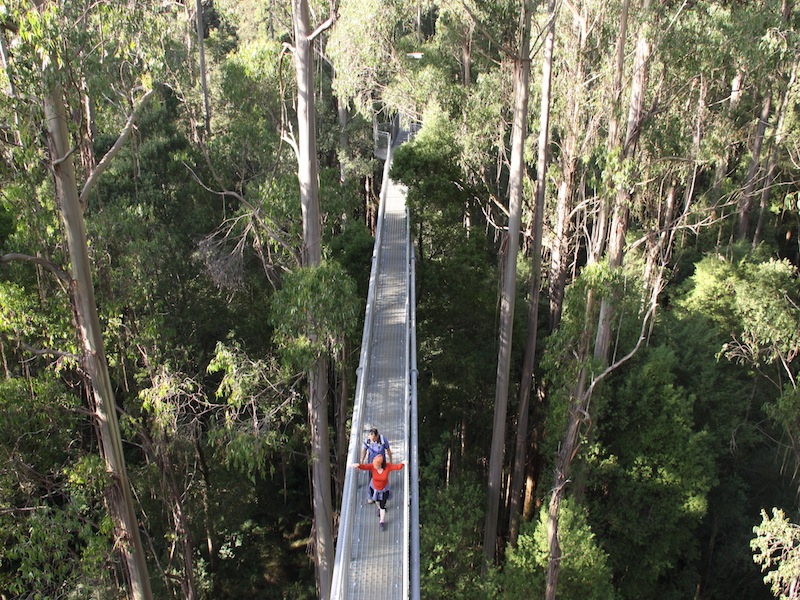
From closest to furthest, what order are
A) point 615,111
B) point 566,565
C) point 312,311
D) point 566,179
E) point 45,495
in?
1. point 45,495
2. point 312,311
3. point 615,111
4. point 566,565
5. point 566,179

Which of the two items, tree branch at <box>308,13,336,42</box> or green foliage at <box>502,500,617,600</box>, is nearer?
tree branch at <box>308,13,336,42</box>

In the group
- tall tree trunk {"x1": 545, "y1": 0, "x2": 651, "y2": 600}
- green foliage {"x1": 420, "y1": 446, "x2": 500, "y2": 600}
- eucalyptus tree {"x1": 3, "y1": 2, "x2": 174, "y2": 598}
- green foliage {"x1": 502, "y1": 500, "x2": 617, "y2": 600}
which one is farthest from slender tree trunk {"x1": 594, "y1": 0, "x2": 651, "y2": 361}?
eucalyptus tree {"x1": 3, "y1": 2, "x2": 174, "y2": 598}

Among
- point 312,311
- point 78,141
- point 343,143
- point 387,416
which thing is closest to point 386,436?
point 387,416

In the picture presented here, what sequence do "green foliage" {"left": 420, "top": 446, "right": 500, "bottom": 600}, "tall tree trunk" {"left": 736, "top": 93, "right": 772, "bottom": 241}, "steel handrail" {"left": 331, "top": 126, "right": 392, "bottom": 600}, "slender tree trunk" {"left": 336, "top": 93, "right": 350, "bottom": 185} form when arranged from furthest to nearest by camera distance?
"slender tree trunk" {"left": 336, "top": 93, "right": 350, "bottom": 185} → "tall tree trunk" {"left": 736, "top": 93, "right": 772, "bottom": 241} → "green foliage" {"left": 420, "top": 446, "right": 500, "bottom": 600} → "steel handrail" {"left": 331, "top": 126, "right": 392, "bottom": 600}

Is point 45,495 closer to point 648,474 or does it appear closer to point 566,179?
point 648,474

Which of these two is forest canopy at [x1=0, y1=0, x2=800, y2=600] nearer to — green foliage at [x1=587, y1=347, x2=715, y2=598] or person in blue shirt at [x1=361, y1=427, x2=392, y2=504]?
green foliage at [x1=587, y1=347, x2=715, y2=598]
